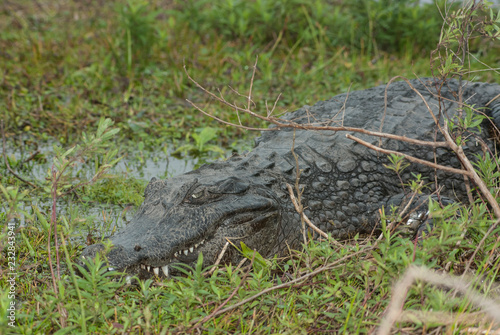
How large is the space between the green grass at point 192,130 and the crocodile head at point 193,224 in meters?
0.17

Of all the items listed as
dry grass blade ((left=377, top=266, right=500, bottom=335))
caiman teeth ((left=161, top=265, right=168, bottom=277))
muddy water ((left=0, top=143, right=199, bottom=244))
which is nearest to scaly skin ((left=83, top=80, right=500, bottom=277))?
caiman teeth ((left=161, top=265, right=168, bottom=277))

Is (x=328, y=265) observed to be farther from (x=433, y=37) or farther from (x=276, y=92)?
(x=433, y=37)

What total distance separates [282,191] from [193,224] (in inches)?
30.6

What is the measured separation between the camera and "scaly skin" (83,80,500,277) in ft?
9.68

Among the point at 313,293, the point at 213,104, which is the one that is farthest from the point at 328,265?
the point at 213,104

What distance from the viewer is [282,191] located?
3.50 metres

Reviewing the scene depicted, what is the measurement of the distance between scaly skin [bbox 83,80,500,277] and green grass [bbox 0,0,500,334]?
210 millimetres

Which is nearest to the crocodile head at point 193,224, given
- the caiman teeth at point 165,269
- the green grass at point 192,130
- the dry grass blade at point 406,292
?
the caiman teeth at point 165,269

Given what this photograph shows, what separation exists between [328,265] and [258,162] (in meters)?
1.23

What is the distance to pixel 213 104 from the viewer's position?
609 cm

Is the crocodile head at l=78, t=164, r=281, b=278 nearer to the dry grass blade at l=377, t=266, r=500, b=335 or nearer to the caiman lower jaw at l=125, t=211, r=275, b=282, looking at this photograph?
the caiman lower jaw at l=125, t=211, r=275, b=282

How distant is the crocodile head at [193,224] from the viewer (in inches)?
111

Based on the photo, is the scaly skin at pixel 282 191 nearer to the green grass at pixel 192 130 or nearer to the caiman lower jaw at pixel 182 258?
the caiman lower jaw at pixel 182 258

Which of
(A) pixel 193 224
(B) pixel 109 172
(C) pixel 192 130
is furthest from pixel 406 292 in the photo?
(C) pixel 192 130
